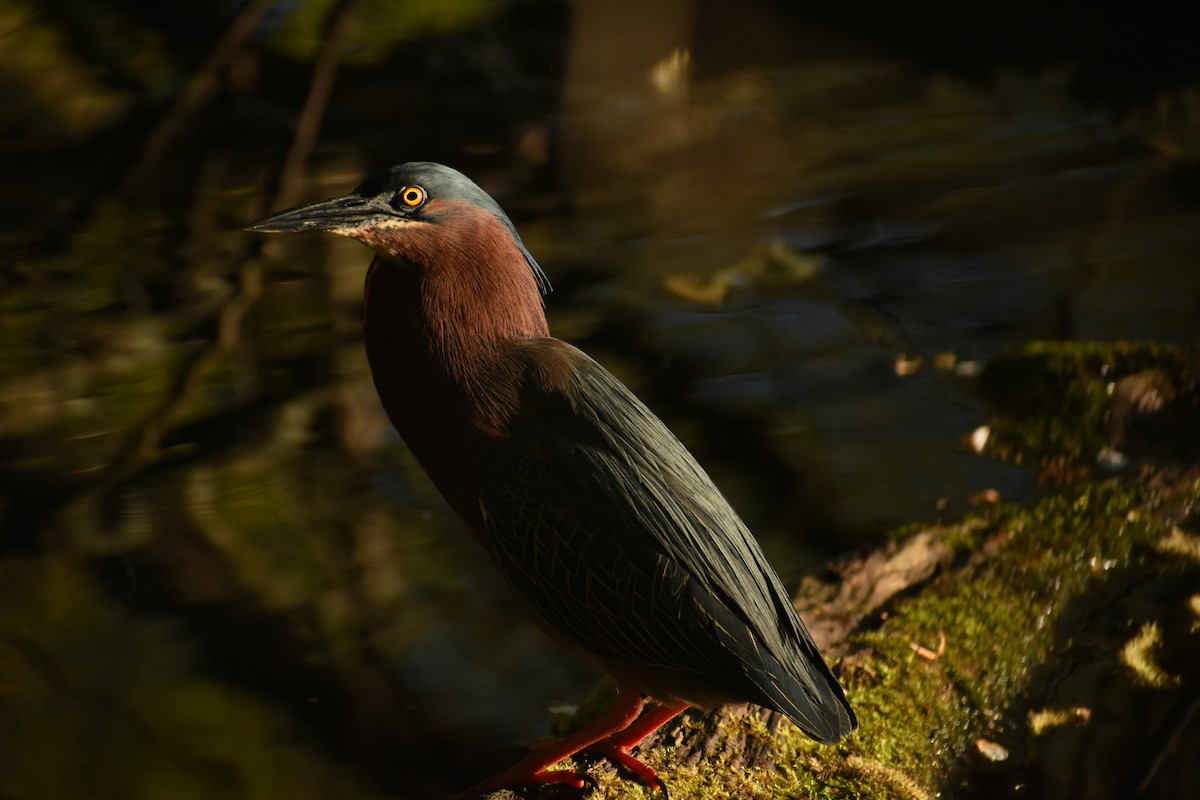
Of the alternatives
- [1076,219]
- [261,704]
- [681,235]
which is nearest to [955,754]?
[261,704]

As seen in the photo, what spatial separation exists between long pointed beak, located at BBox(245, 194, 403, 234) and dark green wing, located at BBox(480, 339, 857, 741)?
1.52ft

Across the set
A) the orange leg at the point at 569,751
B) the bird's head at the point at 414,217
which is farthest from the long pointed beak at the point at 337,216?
the orange leg at the point at 569,751

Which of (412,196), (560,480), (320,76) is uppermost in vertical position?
(412,196)

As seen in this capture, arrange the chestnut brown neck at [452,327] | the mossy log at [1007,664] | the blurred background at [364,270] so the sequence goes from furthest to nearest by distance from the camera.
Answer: the blurred background at [364,270], the mossy log at [1007,664], the chestnut brown neck at [452,327]

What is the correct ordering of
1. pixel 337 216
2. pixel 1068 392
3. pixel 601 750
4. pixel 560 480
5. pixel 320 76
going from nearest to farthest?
pixel 337 216, pixel 560 480, pixel 601 750, pixel 1068 392, pixel 320 76

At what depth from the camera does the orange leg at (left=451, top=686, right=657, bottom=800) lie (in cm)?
292

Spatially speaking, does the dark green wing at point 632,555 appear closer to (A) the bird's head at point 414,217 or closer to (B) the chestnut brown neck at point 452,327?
(B) the chestnut brown neck at point 452,327

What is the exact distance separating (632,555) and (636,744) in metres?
0.56

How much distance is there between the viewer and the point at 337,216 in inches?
→ 107

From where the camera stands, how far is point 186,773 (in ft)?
13.7

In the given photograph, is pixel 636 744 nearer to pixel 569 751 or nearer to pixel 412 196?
pixel 569 751

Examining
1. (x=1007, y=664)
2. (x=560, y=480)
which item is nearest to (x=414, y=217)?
(x=560, y=480)

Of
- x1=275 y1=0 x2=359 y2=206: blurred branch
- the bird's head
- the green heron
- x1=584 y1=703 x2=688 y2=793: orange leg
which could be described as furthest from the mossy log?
x1=275 y1=0 x2=359 y2=206: blurred branch

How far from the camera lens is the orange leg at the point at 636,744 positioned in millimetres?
2930
